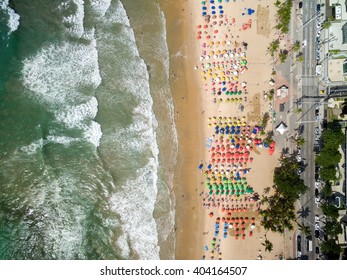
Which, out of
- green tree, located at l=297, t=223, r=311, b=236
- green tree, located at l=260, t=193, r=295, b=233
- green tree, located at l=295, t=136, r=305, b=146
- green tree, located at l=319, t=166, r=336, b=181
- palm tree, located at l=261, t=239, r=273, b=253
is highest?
green tree, located at l=295, t=136, r=305, b=146

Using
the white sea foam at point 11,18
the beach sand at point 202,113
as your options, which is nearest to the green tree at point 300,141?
the beach sand at point 202,113

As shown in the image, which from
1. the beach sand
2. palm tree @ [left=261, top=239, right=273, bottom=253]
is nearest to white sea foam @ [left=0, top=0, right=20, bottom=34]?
the beach sand

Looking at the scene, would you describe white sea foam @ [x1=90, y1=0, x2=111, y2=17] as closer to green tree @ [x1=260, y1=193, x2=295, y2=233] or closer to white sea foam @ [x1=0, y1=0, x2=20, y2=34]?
white sea foam @ [x1=0, y1=0, x2=20, y2=34]

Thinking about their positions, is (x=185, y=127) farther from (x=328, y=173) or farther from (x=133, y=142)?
(x=328, y=173)

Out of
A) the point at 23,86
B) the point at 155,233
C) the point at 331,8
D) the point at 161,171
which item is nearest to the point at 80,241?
the point at 155,233

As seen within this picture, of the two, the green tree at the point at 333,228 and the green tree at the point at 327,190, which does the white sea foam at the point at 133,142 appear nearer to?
the green tree at the point at 327,190

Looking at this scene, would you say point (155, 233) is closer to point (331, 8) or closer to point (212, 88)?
point (212, 88)
